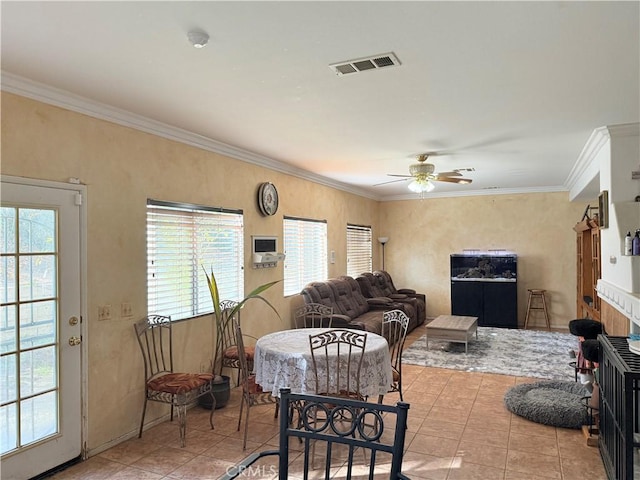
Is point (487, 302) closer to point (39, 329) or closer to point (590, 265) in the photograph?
point (590, 265)

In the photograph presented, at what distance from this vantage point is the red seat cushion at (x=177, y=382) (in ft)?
11.2

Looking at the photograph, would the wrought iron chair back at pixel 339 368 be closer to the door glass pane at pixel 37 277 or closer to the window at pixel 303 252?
the door glass pane at pixel 37 277

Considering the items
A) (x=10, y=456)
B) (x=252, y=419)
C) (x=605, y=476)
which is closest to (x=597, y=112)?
(x=605, y=476)

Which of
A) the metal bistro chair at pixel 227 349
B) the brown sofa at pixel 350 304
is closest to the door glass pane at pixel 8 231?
the metal bistro chair at pixel 227 349

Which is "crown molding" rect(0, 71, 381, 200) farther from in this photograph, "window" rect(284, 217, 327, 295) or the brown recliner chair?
the brown recliner chair

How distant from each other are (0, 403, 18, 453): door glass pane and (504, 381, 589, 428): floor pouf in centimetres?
385

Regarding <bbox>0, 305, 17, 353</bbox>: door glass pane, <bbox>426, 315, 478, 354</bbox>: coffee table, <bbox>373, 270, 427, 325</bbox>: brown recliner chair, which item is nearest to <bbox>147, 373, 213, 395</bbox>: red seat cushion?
A: <bbox>0, 305, 17, 353</bbox>: door glass pane

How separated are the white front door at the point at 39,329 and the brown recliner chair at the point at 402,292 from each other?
574 cm

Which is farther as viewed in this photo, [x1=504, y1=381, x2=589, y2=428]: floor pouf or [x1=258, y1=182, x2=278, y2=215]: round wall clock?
[x1=258, y1=182, x2=278, y2=215]: round wall clock

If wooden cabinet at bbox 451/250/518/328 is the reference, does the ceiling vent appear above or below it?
above

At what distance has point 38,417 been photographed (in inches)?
114

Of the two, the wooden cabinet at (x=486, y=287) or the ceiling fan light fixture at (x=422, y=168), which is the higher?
the ceiling fan light fixture at (x=422, y=168)

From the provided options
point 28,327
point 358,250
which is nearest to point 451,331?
point 358,250

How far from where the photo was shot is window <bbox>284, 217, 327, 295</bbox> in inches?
231
